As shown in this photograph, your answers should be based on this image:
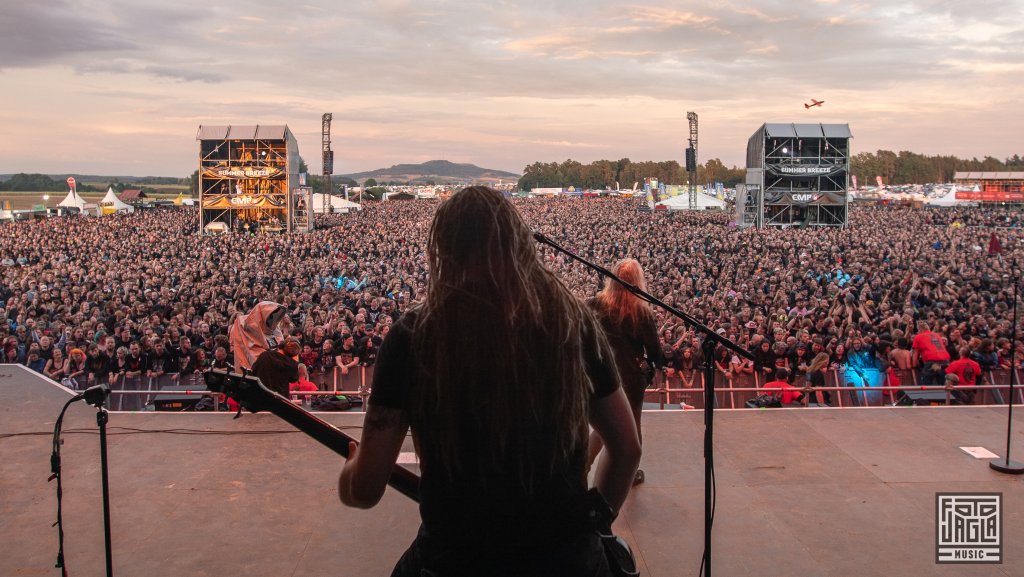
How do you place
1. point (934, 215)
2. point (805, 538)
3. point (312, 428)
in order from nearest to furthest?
point (312, 428)
point (805, 538)
point (934, 215)

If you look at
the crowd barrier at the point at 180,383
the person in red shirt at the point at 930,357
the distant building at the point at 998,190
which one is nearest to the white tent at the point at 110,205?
the crowd barrier at the point at 180,383

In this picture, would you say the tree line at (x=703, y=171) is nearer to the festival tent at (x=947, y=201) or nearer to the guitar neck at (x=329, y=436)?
the festival tent at (x=947, y=201)

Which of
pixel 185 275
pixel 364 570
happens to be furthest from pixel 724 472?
pixel 185 275

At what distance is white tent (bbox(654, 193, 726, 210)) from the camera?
5906 centimetres

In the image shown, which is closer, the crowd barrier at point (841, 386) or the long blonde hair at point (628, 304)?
→ the long blonde hair at point (628, 304)

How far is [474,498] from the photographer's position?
1.52 metres

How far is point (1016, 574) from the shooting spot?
3.68m

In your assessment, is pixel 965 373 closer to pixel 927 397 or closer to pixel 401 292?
pixel 927 397

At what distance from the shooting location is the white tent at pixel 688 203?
59062 mm

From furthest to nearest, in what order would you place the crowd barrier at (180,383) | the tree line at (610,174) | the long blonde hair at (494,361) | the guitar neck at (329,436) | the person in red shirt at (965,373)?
the tree line at (610,174) → the crowd barrier at (180,383) → the person in red shirt at (965,373) → the guitar neck at (329,436) → the long blonde hair at (494,361)

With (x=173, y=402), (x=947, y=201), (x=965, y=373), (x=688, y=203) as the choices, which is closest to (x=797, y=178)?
(x=688, y=203)

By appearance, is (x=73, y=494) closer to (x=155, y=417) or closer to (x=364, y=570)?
(x=155, y=417)

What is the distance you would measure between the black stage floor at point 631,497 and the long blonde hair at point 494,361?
8.39 feet

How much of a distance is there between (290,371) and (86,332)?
666cm
